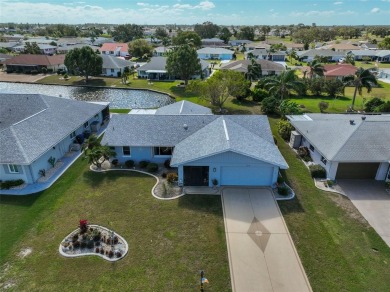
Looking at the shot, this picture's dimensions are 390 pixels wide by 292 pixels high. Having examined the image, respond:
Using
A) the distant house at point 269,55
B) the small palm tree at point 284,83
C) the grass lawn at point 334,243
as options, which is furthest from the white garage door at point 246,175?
the distant house at point 269,55

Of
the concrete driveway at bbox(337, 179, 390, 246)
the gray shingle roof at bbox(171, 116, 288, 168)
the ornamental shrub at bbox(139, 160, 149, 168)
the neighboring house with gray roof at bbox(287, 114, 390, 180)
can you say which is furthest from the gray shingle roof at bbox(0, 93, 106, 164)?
the concrete driveway at bbox(337, 179, 390, 246)

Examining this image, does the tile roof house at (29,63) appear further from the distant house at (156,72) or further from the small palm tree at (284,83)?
the small palm tree at (284,83)

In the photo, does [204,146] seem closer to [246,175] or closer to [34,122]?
[246,175]

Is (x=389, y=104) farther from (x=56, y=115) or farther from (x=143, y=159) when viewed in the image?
(x=56, y=115)

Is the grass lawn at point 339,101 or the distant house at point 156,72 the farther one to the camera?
the distant house at point 156,72

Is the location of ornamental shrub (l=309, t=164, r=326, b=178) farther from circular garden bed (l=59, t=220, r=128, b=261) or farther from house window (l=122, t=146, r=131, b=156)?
circular garden bed (l=59, t=220, r=128, b=261)

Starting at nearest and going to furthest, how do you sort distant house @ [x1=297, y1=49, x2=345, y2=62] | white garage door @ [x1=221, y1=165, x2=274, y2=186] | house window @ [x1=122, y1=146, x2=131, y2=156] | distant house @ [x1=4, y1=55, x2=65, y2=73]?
white garage door @ [x1=221, y1=165, x2=274, y2=186]
house window @ [x1=122, y1=146, x2=131, y2=156]
distant house @ [x1=4, y1=55, x2=65, y2=73]
distant house @ [x1=297, y1=49, x2=345, y2=62]

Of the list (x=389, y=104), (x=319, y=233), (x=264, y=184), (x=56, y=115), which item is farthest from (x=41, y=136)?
(x=389, y=104)

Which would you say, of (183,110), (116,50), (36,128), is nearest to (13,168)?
(36,128)

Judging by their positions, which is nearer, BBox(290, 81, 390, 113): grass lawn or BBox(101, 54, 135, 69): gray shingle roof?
BBox(290, 81, 390, 113): grass lawn
